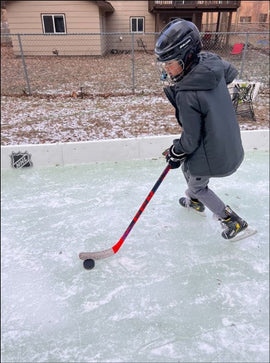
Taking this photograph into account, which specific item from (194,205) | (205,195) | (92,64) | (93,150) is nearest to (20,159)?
(93,150)

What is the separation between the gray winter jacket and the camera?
5.69 ft

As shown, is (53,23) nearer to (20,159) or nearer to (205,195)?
(20,159)

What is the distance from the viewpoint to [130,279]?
87.4 inches

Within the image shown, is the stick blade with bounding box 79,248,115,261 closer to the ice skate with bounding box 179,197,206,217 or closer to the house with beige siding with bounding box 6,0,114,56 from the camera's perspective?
the ice skate with bounding box 179,197,206,217

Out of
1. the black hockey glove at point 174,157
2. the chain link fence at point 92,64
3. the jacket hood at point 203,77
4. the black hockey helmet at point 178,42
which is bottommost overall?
the chain link fence at point 92,64

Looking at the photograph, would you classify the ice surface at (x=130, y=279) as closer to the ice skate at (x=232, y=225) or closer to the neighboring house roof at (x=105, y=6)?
the ice skate at (x=232, y=225)

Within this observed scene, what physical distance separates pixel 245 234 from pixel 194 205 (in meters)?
0.56

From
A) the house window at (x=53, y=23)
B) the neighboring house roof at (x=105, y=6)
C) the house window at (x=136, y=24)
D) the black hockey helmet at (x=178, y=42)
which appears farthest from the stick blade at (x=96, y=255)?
the house window at (x=136, y=24)

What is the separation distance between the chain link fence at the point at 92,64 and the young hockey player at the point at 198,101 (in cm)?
542

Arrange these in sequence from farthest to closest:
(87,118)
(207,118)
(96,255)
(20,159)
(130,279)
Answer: (87,118)
(20,159)
(96,255)
(130,279)
(207,118)

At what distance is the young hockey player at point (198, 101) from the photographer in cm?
170

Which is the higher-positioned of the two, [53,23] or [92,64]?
[53,23]

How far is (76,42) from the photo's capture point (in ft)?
43.2

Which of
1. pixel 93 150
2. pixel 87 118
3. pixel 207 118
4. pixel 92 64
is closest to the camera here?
pixel 207 118
